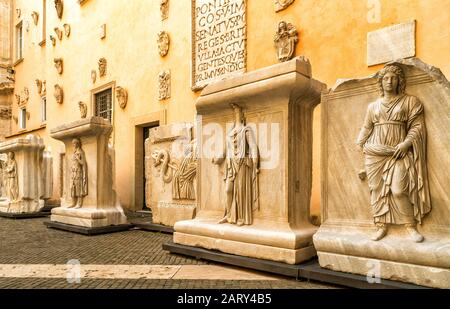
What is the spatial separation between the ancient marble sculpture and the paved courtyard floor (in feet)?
14.6

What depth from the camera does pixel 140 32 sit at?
10305 millimetres

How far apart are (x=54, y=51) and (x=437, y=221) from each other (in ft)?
48.8

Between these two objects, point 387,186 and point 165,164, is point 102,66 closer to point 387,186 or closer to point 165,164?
point 165,164

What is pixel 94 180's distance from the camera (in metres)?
6.68

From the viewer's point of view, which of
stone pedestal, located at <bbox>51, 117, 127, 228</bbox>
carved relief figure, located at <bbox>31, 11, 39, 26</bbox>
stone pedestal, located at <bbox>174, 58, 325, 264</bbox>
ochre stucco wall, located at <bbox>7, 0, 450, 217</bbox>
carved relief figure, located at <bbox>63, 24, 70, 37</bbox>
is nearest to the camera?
stone pedestal, located at <bbox>174, 58, 325, 264</bbox>

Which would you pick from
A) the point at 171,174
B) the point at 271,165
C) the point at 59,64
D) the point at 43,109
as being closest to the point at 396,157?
the point at 271,165

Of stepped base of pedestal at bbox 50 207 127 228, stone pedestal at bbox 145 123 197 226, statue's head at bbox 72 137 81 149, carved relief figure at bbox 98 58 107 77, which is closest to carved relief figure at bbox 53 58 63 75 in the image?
carved relief figure at bbox 98 58 107 77

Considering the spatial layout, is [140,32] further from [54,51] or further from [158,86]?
[54,51]

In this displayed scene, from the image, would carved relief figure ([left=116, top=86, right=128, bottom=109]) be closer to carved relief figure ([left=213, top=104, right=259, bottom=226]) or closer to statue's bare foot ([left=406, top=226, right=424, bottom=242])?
carved relief figure ([left=213, top=104, right=259, bottom=226])

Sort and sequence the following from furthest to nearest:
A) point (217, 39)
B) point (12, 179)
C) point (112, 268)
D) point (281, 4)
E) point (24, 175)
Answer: point (12, 179)
point (24, 175)
point (217, 39)
point (281, 4)
point (112, 268)

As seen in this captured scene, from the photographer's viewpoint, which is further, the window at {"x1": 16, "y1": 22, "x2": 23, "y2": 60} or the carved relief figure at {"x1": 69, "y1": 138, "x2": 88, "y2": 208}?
the window at {"x1": 16, "y1": 22, "x2": 23, "y2": 60}

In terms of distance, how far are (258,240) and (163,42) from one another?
704cm

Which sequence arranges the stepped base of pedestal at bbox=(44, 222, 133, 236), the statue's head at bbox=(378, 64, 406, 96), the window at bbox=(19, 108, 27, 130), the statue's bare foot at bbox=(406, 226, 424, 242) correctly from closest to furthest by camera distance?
the statue's bare foot at bbox=(406, 226, 424, 242) < the statue's head at bbox=(378, 64, 406, 96) < the stepped base of pedestal at bbox=(44, 222, 133, 236) < the window at bbox=(19, 108, 27, 130)

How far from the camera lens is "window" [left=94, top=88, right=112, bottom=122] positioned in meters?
11.7
